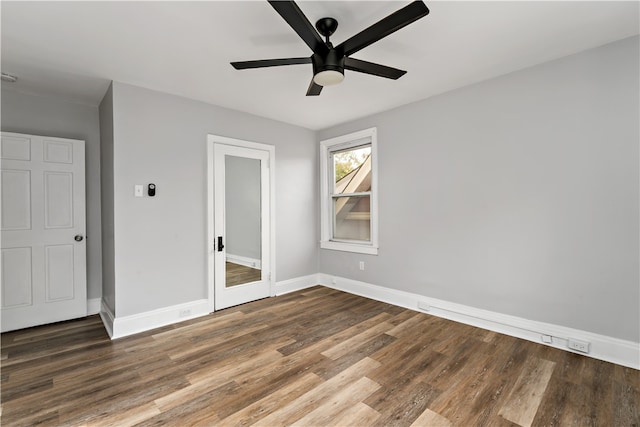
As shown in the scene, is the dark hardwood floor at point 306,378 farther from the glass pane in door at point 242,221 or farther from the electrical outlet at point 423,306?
the glass pane in door at point 242,221

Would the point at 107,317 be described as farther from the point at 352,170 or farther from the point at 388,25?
the point at 388,25

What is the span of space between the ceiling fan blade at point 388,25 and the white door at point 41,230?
3.53 metres

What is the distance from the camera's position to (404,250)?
3795mm

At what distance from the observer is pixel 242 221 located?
13.1 ft

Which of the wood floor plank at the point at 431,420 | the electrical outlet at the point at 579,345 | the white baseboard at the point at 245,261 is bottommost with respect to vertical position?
the wood floor plank at the point at 431,420

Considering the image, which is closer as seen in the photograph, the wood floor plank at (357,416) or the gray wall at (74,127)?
the wood floor plank at (357,416)

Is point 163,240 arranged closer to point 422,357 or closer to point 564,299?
point 422,357

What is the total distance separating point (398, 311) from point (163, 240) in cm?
292

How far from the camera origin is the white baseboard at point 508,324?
235cm

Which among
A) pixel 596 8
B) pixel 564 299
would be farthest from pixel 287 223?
pixel 596 8

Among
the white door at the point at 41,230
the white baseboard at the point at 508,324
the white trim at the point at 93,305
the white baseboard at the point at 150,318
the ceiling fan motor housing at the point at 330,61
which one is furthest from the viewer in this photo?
the white trim at the point at 93,305

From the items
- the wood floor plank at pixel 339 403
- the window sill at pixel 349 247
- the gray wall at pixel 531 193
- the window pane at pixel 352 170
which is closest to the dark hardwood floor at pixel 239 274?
the window sill at pixel 349 247

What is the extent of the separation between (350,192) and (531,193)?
7.74 feet

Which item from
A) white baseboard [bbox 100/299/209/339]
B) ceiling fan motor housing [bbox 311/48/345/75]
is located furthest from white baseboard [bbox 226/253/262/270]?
ceiling fan motor housing [bbox 311/48/345/75]
